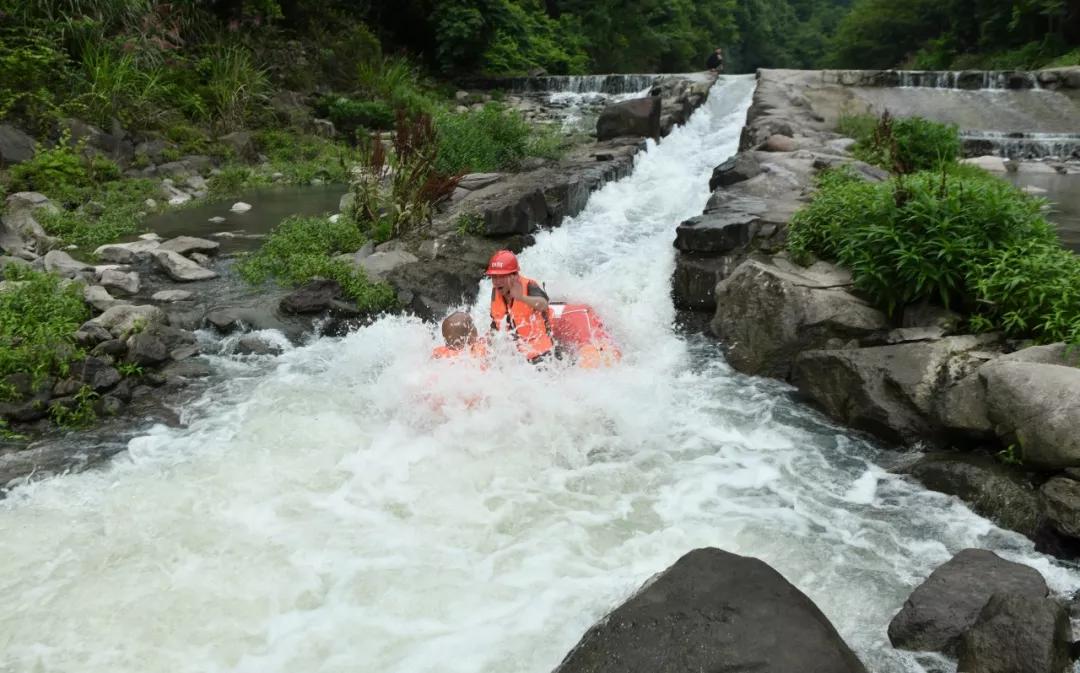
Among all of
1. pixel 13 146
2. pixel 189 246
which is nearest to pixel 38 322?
pixel 189 246

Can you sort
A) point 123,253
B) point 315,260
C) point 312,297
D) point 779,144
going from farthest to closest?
1. point 779,144
2. point 123,253
3. point 315,260
4. point 312,297

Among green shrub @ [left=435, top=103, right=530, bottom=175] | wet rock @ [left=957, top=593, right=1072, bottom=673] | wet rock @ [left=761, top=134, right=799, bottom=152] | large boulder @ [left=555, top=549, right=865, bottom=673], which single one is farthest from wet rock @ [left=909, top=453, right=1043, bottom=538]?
green shrub @ [left=435, top=103, right=530, bottom=175]

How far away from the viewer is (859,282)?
6.03 metres

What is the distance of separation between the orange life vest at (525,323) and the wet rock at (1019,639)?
3.39 meters

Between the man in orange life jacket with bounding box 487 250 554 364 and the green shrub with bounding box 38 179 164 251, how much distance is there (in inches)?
221

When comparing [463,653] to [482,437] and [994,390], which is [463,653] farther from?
[994,390]

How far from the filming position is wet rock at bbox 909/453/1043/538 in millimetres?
4137

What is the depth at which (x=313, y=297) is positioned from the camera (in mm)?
7125

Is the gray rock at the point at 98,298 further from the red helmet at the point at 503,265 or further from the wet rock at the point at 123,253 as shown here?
the red helmet at the point at 503,265

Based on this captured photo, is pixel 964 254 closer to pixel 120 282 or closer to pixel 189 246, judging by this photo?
pixel 120 282

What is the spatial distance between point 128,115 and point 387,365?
30.9 feet

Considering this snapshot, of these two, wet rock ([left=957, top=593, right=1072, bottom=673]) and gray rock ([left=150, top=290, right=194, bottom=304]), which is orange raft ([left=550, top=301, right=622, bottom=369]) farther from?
gray rock ([left=150, top=290, right=194, bottom=304])

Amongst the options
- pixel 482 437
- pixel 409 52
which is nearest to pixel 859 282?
pixel 482 437

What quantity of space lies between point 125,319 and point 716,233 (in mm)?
5256
